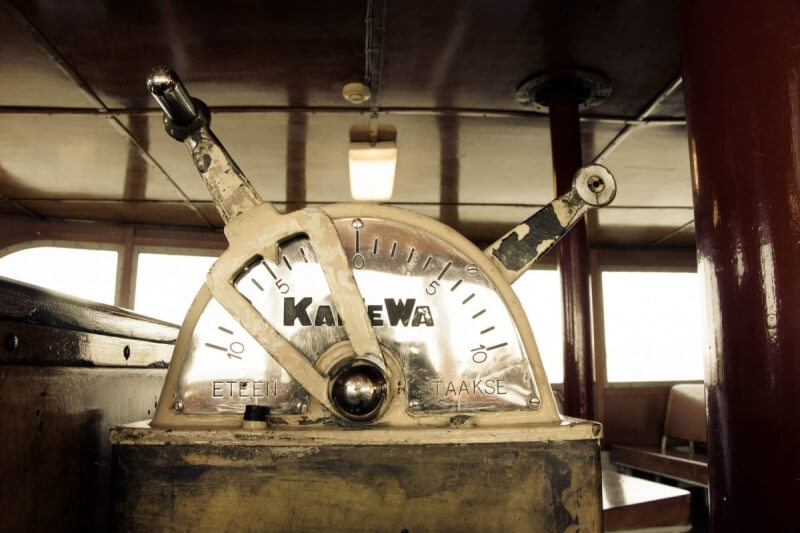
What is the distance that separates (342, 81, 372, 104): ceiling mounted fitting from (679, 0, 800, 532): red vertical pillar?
2.35 m

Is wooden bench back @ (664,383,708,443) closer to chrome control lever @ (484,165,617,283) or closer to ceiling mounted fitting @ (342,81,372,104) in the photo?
ceiling mounted fitting @ (342,81,372,104)

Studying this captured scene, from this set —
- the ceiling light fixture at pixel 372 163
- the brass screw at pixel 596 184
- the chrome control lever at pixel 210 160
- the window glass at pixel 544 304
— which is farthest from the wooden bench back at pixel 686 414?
the chrome control lever at pixel 210 160

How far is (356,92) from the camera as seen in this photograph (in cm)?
355

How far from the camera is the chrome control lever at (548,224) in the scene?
1.24 m

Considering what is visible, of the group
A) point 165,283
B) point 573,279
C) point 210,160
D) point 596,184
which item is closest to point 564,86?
point 573,279

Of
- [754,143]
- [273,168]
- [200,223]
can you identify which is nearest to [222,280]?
[754,143]

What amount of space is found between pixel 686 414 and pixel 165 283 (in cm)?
546

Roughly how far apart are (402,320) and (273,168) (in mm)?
3898

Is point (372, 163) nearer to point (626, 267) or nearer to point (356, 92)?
point (356, 92)

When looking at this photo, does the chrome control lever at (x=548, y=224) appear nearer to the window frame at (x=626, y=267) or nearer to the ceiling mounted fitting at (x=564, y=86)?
the ceiling mounted fitting at (x=564, y=86)

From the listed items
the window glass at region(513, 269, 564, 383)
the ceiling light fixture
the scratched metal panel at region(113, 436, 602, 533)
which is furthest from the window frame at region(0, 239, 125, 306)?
the scratched metal panel at region(113, 436, 602, 533)

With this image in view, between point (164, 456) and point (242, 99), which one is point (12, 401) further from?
point (242, 99)

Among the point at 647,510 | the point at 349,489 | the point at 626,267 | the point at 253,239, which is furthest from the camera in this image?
the point at 626,267

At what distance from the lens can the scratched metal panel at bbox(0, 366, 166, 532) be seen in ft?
3.82
